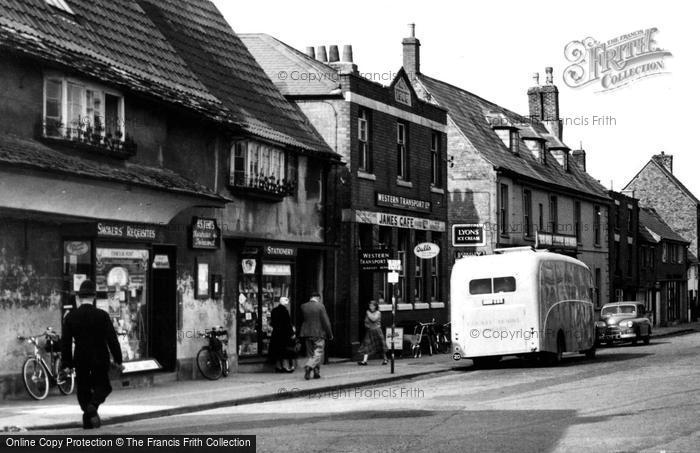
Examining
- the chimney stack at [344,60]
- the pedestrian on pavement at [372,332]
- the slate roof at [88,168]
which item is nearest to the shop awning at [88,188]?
the slate roof at [88,168]

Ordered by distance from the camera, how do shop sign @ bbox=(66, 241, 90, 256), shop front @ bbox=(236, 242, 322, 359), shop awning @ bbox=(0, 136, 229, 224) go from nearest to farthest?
shop awning @ bbox=(0, 136, 229, 224) < shop sign @ bbox=(66, 241, 90, 256) < shop front @ bbox=(236, 242, 322, 359)

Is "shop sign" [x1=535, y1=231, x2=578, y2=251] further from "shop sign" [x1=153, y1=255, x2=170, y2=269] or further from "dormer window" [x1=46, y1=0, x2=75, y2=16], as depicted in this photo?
"dormer window" [x1=46, y1=0, x2=75, y2=16]

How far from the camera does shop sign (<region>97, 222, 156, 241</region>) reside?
2078 centimetres

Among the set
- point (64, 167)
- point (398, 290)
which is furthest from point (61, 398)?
point (398, 290)

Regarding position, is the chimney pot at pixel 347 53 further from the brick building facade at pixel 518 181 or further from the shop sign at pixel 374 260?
Result: the shop sign at pixel 374 260

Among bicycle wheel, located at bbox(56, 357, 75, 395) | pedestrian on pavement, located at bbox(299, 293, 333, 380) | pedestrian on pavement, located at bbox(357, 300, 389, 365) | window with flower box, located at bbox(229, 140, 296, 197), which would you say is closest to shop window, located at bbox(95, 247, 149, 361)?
bicycle wheel, located at bbox(56, 357, 75, 395)

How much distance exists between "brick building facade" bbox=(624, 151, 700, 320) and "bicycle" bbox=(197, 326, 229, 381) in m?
64.9

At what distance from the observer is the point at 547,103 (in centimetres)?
6353

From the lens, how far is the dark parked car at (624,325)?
4278 cm

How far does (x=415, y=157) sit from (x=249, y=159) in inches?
440

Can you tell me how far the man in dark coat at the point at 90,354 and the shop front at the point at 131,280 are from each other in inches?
218

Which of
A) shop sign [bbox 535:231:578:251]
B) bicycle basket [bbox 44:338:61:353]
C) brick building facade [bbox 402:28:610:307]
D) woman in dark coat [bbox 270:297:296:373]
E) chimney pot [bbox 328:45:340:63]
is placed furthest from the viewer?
shop sign [bbox 535:231:578:251]

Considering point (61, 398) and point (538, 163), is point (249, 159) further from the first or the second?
point (538, 163)

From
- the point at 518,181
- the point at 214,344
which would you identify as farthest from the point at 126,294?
the point at 518,181
